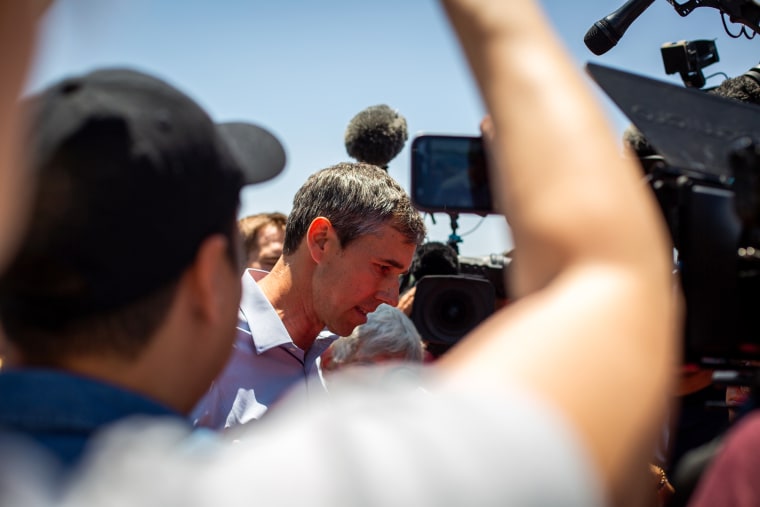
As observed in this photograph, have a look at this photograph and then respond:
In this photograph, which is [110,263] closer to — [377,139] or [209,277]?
[209,277]

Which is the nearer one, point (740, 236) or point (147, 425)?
point (147, 425)

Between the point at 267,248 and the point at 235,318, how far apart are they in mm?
3881

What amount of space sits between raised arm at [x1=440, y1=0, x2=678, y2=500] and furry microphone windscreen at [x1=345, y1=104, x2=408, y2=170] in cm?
357

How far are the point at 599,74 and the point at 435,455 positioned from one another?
0.77m

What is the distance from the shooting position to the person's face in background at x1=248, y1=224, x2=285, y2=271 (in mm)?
4871

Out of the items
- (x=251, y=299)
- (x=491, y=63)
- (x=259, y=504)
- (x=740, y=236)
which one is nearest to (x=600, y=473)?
(x=259, y=504)

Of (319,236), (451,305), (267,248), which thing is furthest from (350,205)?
(267,248)

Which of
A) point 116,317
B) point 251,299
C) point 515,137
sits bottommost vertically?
point 251,299

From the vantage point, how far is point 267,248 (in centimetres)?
497

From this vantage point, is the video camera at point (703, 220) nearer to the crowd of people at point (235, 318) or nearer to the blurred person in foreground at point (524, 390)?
the crowd of people at point (235, 318)

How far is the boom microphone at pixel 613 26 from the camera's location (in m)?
3.27

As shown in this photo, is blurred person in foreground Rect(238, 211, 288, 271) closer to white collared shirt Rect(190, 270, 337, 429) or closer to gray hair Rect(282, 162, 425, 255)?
gray hair Rect(282, 162, 425, 255)

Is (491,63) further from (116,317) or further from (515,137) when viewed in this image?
(116,317)

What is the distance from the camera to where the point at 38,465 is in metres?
0.79
